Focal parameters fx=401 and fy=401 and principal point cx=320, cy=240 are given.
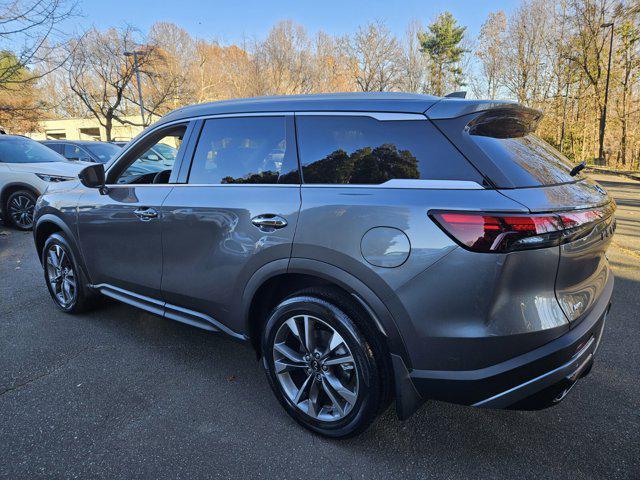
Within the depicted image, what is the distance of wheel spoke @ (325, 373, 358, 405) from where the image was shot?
207 centimetres

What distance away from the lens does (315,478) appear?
6.47ft

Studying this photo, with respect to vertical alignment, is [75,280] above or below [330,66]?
below

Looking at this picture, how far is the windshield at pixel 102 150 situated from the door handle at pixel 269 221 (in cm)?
1168

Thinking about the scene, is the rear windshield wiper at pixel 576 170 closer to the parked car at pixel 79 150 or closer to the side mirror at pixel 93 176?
the side mirror at pixel 93 176

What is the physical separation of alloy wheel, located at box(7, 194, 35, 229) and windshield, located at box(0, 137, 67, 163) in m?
0.77

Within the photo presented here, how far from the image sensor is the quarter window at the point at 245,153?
2340mm

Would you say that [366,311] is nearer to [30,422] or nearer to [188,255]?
[188,255]

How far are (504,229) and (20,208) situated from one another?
9096 mm

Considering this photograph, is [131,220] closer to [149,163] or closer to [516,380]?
[149,163]

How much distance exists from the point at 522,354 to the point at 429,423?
0.88 metres

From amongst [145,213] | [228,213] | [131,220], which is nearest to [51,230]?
[131,220]

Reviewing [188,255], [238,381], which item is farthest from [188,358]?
[188,255]

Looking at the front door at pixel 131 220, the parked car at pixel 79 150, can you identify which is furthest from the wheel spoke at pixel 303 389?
the parked car at pixel 79 150

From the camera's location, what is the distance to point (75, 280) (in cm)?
367
